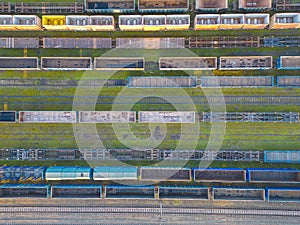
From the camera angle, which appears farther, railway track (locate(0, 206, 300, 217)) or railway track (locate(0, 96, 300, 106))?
→ railway track (locate(0, 206, 300, 217))

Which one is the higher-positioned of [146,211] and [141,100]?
[141,100]

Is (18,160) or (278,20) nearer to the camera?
(278,20)

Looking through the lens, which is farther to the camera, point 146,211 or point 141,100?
point 146,211

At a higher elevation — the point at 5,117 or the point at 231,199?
the point at 5,117

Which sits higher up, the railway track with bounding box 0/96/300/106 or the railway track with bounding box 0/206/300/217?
the railway track with bounding box 0/96/300/106

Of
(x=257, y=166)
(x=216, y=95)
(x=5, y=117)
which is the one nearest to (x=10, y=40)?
(x=5, y=117)

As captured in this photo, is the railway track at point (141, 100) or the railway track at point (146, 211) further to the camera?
the railway track at point (146, 211)

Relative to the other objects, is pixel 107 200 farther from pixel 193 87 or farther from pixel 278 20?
pixel 278 20

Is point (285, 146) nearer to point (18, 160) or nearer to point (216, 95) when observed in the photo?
point (216, 95)

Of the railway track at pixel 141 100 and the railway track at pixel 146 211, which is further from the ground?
the railway track at pixel 141 100

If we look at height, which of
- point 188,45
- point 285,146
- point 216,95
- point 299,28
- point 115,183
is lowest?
point 115,183
